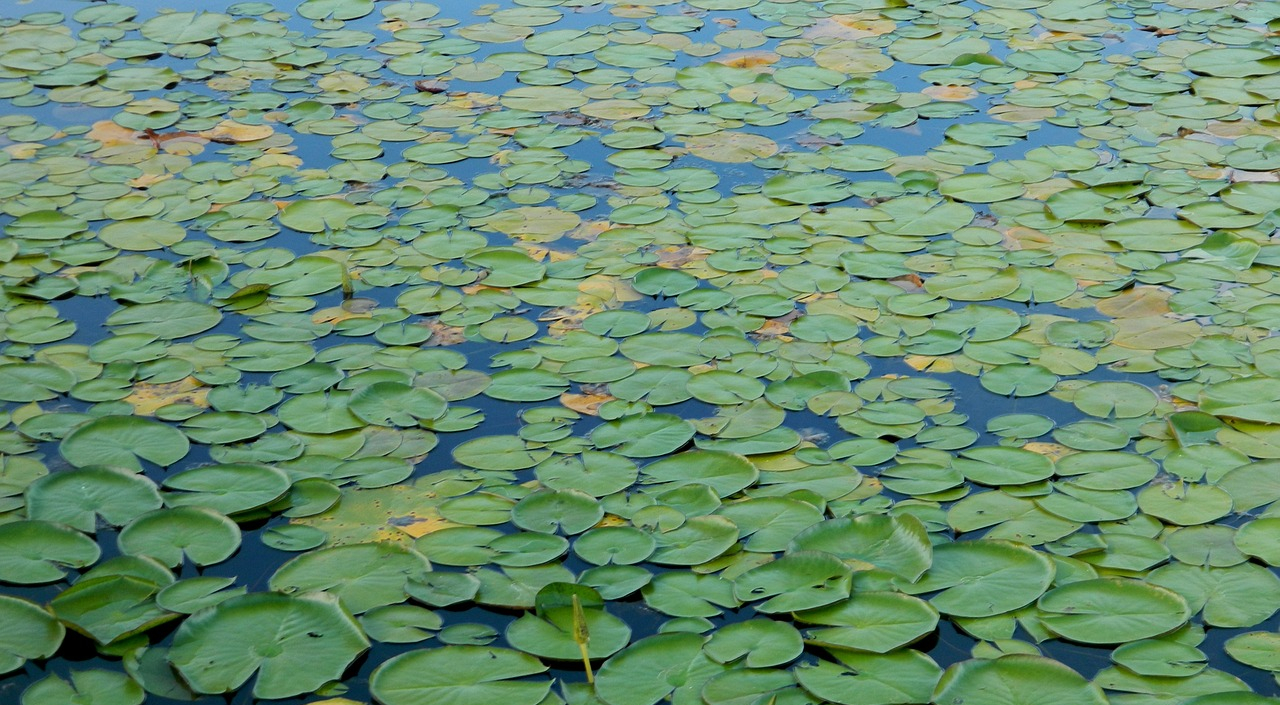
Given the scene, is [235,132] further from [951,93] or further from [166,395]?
[951,93]

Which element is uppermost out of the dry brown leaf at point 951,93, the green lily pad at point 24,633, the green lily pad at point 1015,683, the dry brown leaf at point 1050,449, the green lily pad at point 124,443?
the dry brown leaf at point 951,93

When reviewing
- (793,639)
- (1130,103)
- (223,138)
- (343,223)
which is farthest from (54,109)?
(1130,103)

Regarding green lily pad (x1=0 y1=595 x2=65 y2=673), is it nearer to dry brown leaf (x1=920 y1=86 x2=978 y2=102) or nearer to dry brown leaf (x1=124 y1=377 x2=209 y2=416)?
dry brown leaf (x1=124 y1=377 x2=209 y2=416)

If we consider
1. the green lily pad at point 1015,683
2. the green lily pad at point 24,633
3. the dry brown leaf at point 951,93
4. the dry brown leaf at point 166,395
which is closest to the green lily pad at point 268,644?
the green lily pad at point 24,633

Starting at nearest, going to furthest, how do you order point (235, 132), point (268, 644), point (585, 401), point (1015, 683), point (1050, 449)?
point (1015, 683), point (268, 644), point (1050, 449), point (585, 401), point (235, 132)

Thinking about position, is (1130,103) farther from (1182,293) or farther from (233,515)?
(233,515)

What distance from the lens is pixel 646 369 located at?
9.82ft

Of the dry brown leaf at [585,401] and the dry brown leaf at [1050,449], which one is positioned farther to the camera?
the dry brown leaf at [585,401]

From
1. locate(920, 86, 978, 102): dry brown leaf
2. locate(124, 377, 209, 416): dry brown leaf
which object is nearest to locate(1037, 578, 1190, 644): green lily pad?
locate(124, 377, 209, 416): dry brown leaf

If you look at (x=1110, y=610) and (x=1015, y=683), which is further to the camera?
(x=1110, y=610)

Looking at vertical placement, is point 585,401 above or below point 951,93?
below

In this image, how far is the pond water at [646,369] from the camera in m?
2.21

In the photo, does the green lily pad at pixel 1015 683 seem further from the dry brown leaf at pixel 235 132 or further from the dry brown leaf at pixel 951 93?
the dry brown leaf at pixel 235 132

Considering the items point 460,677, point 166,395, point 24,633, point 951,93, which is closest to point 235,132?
point 166,395
